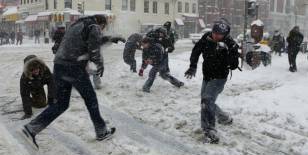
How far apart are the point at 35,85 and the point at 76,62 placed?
2.52 meters

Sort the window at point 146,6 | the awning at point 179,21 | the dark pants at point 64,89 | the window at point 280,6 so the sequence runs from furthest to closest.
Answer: the window at point 280,6
the awning at point 179,21
the window at point 146,6
the dark pants at point 64,89

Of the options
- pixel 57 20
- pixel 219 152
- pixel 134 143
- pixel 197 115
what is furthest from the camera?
pixel 57 20

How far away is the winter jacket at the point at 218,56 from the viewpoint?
586 cm

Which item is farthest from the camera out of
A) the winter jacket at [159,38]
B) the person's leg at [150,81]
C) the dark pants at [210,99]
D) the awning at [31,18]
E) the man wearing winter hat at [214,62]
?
the awning at [31,18]

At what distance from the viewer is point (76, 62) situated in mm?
5422

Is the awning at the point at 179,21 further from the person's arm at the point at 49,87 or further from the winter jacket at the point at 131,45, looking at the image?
the person's arm at the point at 49,87

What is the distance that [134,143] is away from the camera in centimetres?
588

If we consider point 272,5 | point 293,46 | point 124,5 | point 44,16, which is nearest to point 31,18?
point 44,16

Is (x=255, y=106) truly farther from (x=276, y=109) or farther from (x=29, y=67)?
(x=29, y=67)

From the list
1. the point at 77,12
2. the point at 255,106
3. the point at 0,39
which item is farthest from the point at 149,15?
the point at 255,106

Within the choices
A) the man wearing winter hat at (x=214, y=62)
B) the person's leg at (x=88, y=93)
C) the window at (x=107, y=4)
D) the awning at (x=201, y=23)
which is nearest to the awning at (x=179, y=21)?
the awning at (x=201, y=23)

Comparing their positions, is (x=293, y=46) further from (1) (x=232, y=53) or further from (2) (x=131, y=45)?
(1) (x=232, y=53)

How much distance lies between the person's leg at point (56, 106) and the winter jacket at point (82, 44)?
21 centimetres

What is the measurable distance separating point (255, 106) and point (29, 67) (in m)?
4.10
